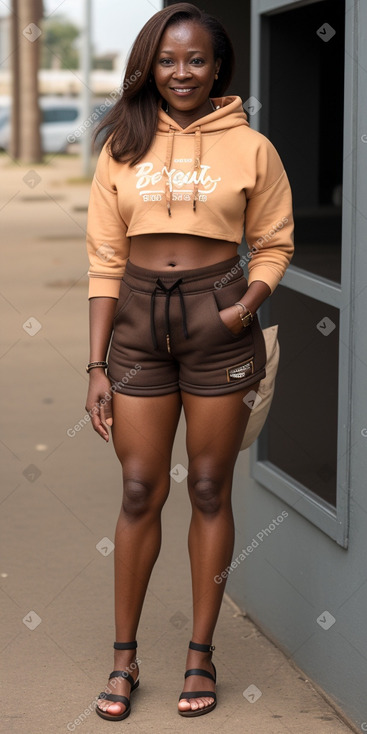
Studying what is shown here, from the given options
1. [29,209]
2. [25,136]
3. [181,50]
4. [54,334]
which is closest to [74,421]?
[54,334]

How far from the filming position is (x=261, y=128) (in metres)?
3.82

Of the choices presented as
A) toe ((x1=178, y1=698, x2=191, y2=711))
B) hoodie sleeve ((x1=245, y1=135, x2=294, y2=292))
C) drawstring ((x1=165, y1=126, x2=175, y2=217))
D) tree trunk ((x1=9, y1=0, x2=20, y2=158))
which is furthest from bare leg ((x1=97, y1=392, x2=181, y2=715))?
tree trunk ((x1=9, y1=0, x2=20, y2=158))

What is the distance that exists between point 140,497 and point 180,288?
57cm

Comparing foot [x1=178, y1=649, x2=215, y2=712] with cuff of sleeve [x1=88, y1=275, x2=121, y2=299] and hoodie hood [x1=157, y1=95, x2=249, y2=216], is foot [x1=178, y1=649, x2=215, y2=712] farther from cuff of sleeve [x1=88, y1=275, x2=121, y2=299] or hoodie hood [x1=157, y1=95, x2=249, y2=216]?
hoodie hood [x1=157, y1=95, x2=249, y2=216]

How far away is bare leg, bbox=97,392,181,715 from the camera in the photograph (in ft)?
10.6

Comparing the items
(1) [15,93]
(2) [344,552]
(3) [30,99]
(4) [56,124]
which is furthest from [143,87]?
(4) [56,124]

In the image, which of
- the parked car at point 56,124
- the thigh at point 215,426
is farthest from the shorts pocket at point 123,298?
the parked car at point 56,124

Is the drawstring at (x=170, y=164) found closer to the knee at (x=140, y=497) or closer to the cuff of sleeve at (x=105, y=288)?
the cuff of sleeve at (x=105, y=288)

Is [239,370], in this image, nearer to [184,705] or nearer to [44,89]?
[184,705]

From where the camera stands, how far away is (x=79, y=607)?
164 inches

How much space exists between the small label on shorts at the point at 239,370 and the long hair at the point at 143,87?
0.58 meters

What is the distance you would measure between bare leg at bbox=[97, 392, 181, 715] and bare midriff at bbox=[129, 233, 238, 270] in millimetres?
Result: 351

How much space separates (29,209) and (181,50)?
1795 centimetres

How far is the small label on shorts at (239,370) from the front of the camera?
315cm
